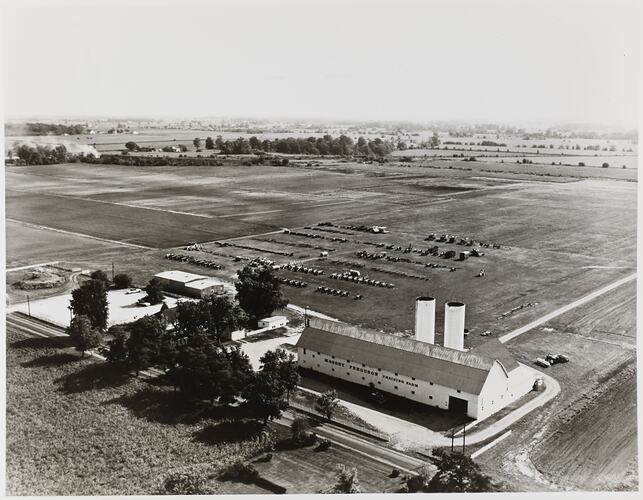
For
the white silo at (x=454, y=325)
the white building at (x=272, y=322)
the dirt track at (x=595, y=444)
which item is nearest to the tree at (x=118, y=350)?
the white building at (x=272, y=322)

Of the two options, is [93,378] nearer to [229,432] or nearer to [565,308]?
[229,432]

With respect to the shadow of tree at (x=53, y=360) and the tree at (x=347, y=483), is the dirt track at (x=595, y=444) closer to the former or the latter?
the tree at (x=347, y=483)

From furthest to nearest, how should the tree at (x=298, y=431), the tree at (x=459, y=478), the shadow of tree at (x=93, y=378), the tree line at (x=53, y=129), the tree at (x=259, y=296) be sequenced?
the tree line at (x=53, y=129) → the tree at (x=259, y=296) → the shadow of tree at (x=93, y=378) → the tree at (x=298, y=431) → the tree at (x=459, y=478)

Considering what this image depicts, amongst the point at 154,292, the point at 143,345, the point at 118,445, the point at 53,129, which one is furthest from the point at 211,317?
the point at 53,129

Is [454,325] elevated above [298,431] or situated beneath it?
elevated above

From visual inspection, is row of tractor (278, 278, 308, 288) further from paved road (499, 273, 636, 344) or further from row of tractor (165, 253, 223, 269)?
paved road (499, 273, 636, 344)

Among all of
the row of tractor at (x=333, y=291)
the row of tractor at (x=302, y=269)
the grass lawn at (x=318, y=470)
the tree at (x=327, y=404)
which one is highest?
the row of tractor at (x=302, y=269)


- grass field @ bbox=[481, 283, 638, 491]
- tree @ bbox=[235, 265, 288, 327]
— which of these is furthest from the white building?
grass field @ bbox=[481, 283, 638, 491]
